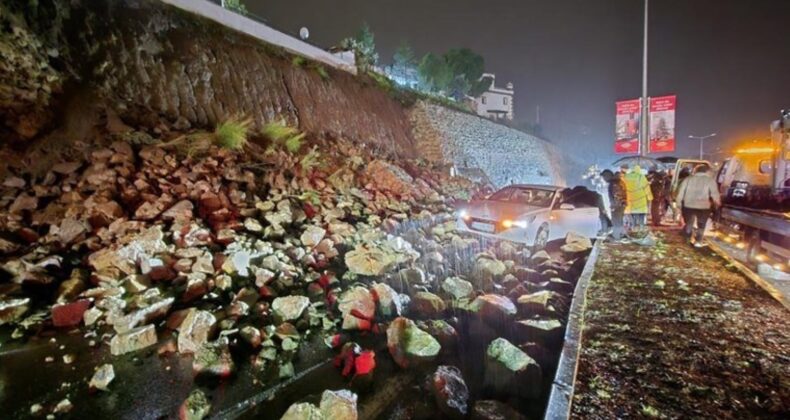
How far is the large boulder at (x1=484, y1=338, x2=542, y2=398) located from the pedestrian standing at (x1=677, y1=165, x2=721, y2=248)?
5.91 metres

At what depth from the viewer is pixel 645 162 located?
514 inches

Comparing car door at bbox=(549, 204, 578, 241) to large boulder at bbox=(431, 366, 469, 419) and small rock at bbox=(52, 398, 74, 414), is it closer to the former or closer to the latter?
large boulder at bbox=(431, 366, 469, 419)

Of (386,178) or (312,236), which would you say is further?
(386,178)

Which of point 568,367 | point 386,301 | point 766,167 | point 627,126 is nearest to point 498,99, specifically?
point 627,126

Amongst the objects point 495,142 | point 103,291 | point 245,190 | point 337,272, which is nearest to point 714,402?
point 337,272

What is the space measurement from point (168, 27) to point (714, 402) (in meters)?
13.0

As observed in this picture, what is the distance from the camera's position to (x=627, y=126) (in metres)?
19.4

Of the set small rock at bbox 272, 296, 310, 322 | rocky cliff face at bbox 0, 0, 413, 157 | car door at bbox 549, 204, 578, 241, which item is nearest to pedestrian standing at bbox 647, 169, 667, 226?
car door at bbox 549, 204, 578, 241

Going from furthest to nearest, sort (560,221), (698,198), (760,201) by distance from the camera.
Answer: (560,221) < (760,201) < (698,198)

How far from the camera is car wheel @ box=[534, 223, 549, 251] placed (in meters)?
7.68

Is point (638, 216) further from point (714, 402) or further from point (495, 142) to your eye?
point (495, 142)

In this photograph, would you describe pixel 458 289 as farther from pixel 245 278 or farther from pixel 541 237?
pixel 541 237

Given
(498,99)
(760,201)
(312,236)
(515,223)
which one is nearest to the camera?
(312,236)

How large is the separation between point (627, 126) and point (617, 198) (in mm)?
13780
